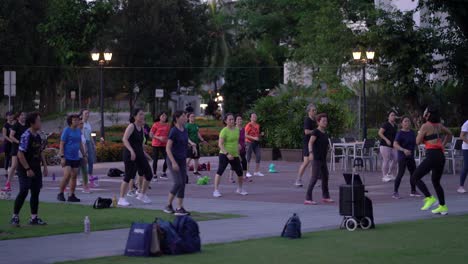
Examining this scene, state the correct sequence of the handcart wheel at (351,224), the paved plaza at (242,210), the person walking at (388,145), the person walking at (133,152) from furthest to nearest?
the person walking at (388,145)
the person walking at (133,152)
the handcart wheel at (351,224)
the paved plaza at (242,210)

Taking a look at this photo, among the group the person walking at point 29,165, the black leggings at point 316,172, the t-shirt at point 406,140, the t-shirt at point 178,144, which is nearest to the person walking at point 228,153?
the black leggings at point 316,172

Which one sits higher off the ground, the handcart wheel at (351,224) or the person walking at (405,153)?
the person walking at (405,153)

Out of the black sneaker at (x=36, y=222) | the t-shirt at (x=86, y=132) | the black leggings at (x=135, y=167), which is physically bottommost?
the black sneaker at (x=36, y=222)

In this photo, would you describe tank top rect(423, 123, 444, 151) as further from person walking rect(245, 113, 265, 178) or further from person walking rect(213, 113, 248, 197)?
person walking rect(245, 113, 265, 178)

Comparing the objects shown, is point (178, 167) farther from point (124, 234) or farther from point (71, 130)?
point (71, 130)

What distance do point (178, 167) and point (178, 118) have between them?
0.88 m

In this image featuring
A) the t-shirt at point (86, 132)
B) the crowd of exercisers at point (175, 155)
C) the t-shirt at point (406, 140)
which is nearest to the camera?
the crowd of exercisers at point (175, 155)

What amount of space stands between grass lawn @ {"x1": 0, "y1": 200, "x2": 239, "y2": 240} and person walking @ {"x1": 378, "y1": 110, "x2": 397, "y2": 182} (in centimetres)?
804

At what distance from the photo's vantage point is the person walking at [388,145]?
22.1 m

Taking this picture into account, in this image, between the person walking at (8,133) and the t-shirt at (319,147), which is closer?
the t-shirt at (319,147)

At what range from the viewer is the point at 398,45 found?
35.4 metres

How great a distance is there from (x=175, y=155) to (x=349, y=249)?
15.5ft

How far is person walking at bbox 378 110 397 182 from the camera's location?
22.1 m

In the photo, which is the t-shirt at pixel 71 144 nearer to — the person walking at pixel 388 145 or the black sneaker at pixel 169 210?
the black sneaker at pixel 169 210
